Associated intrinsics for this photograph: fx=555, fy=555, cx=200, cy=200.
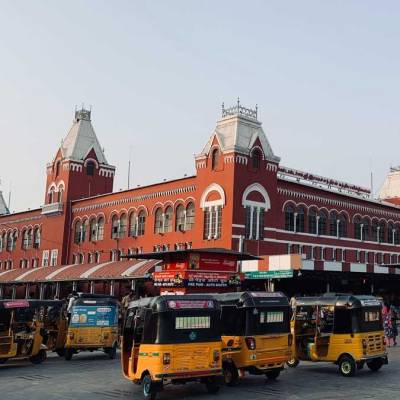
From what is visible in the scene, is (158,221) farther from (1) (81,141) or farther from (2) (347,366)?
(2) (347,366)

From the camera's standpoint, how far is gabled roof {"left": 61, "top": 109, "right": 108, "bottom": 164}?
Result: 2552 inches

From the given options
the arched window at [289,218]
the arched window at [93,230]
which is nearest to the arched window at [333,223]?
the arched window at [289,218]

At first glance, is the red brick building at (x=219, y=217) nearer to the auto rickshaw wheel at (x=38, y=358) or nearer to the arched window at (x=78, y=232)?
the arched window at (x=78, y=232)

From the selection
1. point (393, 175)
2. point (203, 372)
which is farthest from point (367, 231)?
point (203, 372)

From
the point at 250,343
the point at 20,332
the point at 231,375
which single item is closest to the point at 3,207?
the point at 20,332

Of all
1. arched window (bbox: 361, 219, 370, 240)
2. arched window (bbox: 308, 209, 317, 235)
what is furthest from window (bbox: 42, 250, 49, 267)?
arched window (bbox: 361, 219, 370, 240)

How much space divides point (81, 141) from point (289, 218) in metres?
29.0

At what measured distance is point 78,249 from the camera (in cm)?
6109

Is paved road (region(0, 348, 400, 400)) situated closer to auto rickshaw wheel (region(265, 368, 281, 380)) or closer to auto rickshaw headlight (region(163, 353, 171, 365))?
auto rickshaw wheel (region(265, 368, 281, 380))

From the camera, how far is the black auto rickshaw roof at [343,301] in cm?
1684

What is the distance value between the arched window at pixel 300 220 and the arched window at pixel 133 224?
15648mm

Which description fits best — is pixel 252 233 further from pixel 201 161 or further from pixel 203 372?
pixel 203 372

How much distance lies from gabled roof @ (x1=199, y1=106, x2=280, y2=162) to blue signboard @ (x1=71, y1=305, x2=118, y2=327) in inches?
1015

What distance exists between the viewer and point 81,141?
216 ft
